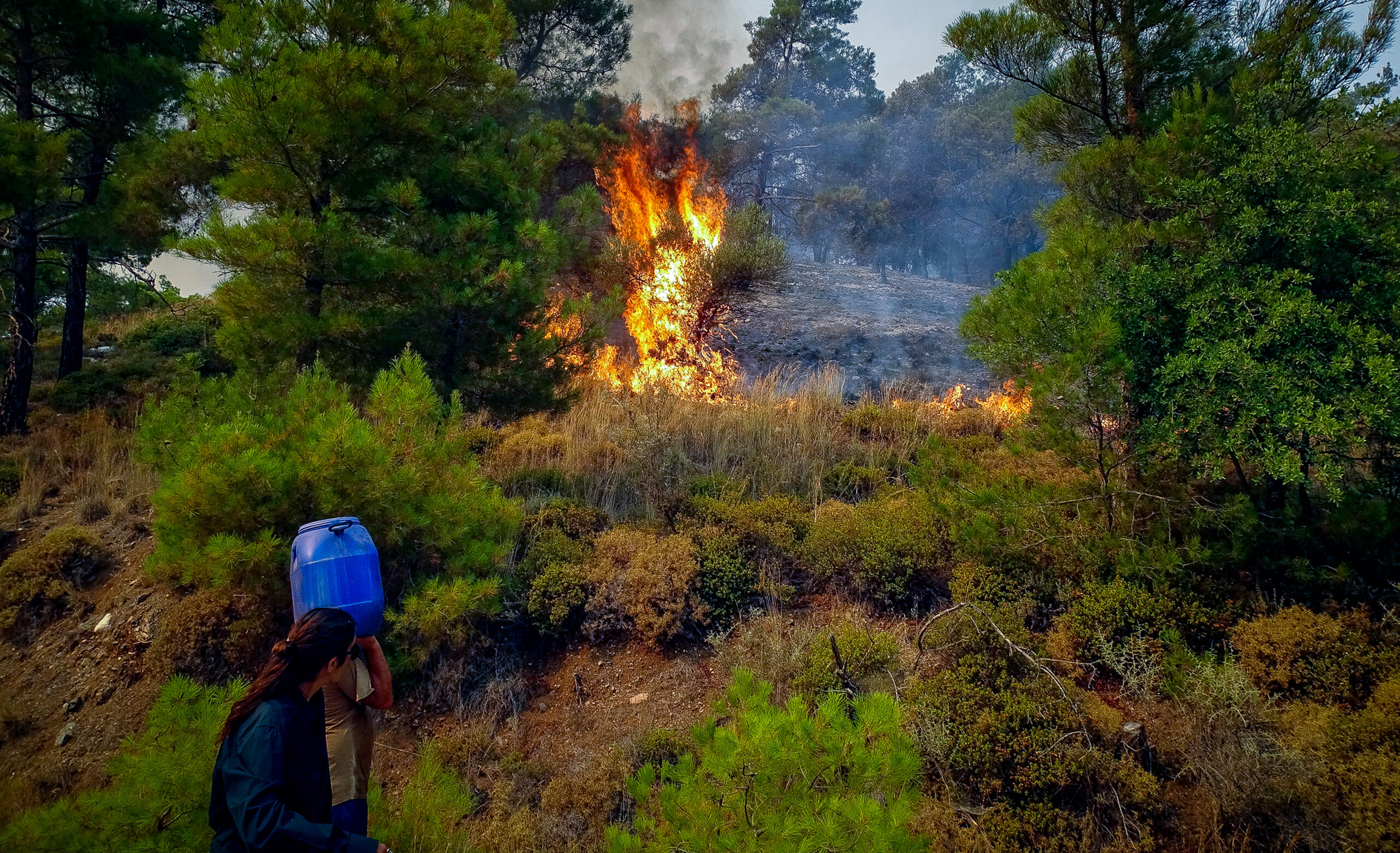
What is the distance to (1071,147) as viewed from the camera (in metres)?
6.56

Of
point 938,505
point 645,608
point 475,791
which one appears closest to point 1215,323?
point 938,505

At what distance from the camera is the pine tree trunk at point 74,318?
1126 cm

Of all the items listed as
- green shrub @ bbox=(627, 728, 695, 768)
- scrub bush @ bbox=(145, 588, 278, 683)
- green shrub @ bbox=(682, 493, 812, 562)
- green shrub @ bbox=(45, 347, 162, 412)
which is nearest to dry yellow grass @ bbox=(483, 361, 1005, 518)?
green shrub @ bbox=(682, 493, 812, 562)

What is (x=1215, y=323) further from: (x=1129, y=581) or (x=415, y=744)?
(x=415, y=744)

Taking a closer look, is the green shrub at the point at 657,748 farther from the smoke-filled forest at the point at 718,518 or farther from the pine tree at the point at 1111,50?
the pine tree at the point at 1111,50

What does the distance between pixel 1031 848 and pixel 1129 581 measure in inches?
79.9

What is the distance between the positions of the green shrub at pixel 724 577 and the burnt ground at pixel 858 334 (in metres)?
7.22

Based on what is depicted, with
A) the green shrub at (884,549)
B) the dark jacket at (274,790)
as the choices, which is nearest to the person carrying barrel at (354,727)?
the dark jacket at (274,790)

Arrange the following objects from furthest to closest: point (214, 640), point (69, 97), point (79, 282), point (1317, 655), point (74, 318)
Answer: point (74, 318), point (79, 282), point (69, 97), point (214, 640), point (1317, 655)

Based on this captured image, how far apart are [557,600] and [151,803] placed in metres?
3.29

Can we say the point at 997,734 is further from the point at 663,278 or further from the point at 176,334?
the point at 176,334

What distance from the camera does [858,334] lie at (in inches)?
597

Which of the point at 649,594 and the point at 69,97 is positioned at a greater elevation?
the point at 69,97

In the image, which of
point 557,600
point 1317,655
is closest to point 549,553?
point 557,600
